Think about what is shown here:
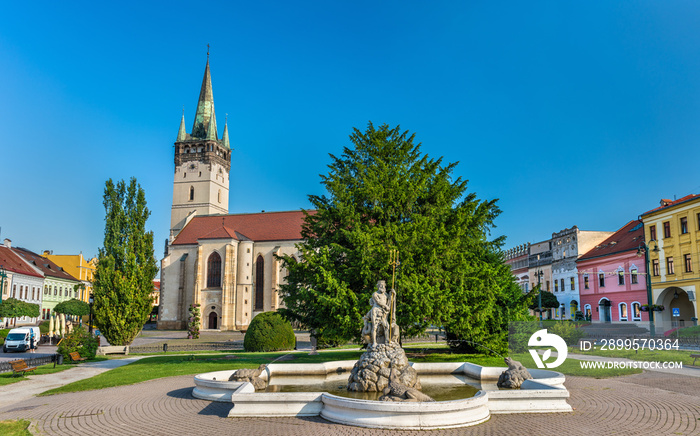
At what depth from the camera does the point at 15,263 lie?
188 ft

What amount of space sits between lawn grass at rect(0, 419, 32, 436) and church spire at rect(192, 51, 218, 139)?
223ft

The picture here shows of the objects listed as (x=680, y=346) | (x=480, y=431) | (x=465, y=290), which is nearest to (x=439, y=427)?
(x=480, y=431)

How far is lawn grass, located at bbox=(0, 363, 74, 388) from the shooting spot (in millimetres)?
17688

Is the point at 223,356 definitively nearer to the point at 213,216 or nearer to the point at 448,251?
the point at 448,251

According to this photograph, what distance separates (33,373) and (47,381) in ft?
8.44

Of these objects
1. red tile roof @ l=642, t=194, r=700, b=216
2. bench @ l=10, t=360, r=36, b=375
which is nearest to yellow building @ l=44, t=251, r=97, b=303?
bench @ l=10, t=360, r=36, b=375

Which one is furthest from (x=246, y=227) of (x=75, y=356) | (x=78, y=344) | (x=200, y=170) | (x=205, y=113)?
(x=75, y=356)

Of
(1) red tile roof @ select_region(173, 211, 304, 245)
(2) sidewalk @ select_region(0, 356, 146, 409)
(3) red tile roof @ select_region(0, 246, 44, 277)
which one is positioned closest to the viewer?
(2) sidewalk @ select_region(0, 356, 146, 409)

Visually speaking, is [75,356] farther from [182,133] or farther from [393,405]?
[182,133]

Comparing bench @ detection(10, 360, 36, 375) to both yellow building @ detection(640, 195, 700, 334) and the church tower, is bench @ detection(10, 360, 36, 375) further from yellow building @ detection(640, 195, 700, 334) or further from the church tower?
the church tower

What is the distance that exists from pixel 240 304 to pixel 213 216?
648 inches

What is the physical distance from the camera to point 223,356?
24.9 m

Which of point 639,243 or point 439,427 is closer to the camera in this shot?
point 439,427

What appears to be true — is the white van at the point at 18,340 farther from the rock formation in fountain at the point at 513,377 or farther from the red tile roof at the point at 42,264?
the red tile roof at the point at 42,264
